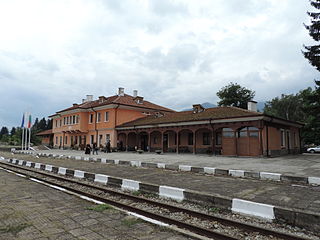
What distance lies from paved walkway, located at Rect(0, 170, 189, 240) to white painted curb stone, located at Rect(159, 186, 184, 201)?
66.5 inches

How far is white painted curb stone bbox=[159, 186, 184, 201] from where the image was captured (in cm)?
629

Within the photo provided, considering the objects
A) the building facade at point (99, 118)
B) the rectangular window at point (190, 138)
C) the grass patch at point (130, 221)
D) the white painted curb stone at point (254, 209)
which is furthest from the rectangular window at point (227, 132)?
the grass patch at point (130, 221)

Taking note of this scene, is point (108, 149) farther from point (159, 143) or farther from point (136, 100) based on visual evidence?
point (136, 100)

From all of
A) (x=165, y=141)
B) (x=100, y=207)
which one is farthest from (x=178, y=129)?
(x=100, y=207)

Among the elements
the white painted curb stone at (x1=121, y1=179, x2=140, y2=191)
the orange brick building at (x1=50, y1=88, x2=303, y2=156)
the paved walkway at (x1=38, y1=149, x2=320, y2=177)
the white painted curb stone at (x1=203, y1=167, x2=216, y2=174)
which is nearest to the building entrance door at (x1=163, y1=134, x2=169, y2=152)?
the orange brick building at (x1=50, y1=88, x2=303, y2=156)

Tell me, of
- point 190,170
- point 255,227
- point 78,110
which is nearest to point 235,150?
point 190,170

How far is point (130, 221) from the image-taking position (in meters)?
4.62

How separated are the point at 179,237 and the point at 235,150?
16421 millimetres

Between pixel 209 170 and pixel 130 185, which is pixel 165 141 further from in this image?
pixel 130 185

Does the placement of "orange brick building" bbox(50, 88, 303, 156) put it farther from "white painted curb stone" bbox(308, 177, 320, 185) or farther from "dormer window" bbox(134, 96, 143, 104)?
"white painted curb stone" bbox(308, 177, 320, 185)

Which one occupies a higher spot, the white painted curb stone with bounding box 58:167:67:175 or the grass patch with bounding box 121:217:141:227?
the white painted curb stone with bounding box 58:167:67:175

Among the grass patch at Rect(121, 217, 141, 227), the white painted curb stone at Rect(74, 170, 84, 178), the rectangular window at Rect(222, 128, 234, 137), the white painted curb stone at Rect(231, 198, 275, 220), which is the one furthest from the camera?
the rectangular window at Rect(222, 128, 234, 137)

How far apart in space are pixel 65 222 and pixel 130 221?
1220 millimetres

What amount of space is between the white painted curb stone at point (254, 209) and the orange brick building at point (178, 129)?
531 inches
